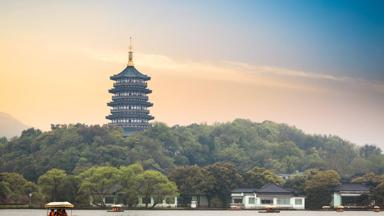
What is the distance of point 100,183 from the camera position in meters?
100

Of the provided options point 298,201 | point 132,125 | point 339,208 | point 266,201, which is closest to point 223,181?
point 266,201

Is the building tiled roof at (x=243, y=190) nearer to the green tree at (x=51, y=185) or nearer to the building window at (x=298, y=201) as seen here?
the building window at (x=298, y=201)

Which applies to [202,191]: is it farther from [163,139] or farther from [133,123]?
[133,123]

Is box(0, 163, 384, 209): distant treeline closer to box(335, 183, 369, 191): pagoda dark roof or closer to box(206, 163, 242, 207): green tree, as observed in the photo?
box(206, 163, 242, 207): green tree

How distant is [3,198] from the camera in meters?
104

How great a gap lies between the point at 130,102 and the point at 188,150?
19009 mm

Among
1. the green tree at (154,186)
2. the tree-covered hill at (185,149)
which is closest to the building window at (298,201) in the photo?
the green tree at (154,186)

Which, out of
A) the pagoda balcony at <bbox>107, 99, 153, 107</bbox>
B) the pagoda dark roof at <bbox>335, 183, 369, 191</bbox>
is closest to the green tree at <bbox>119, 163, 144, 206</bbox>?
the pagoda dark roof at <bbox>335, 183, 369, 191</bbox>

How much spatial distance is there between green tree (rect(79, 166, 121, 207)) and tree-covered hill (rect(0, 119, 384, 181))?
405 inches

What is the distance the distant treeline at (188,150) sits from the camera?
414ft

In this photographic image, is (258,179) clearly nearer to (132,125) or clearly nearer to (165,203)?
(165,203)

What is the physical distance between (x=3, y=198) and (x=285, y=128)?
284 feet

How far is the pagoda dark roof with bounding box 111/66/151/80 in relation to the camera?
537 ft

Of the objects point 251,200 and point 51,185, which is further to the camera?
point 251,200
